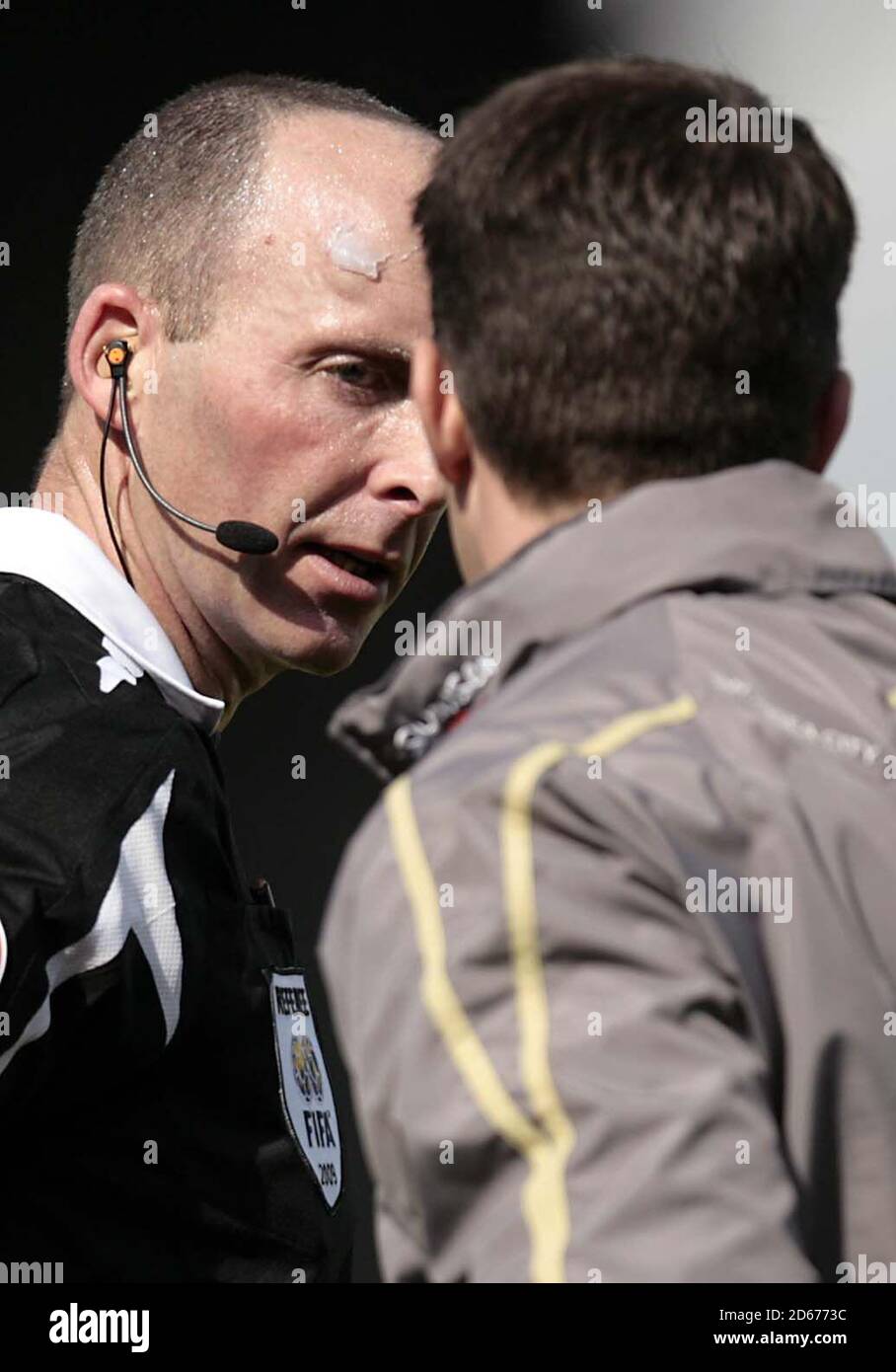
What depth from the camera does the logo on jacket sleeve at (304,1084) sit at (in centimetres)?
162

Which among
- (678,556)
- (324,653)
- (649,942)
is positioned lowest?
(649,942)

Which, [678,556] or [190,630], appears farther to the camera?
[190,630]

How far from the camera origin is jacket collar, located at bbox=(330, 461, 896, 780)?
3.02ft

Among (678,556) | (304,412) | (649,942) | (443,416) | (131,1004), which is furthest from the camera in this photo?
(304,412)

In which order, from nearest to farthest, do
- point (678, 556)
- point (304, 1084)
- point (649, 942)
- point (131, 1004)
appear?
point (649, 942) → point (678, 556) → point (131, 1004) → point (304, 1084)

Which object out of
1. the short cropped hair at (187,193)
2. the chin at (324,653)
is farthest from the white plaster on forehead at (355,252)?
the chin at (324,653)

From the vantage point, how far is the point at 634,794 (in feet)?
2.73

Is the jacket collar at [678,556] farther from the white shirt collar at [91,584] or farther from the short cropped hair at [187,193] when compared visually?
the short cropped hair at [187,193]

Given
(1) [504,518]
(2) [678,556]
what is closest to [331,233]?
(1) [504,518]

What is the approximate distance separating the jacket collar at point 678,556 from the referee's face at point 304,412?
871 mm

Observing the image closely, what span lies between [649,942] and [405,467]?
42.3 inches

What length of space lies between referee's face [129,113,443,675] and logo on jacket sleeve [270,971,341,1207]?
1.17ft

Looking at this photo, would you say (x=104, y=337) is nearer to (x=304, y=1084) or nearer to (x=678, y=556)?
(x=304, y=1084)

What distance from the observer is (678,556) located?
92cm
